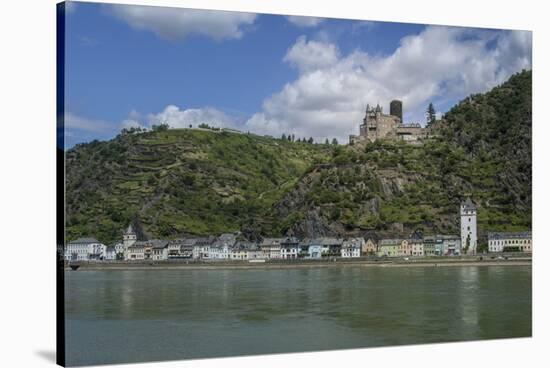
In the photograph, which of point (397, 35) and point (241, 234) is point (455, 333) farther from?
point (241, 234)

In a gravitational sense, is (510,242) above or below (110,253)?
above

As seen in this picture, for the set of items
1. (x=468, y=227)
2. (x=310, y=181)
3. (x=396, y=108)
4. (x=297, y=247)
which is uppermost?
(x=396, y=108)

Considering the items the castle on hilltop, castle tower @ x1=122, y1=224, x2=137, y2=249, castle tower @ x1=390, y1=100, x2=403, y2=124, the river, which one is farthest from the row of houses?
castle tower @ x1=390, y1=100, x2=403, y2=124

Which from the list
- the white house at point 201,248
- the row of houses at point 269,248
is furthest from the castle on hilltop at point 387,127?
the white house at point 201,248

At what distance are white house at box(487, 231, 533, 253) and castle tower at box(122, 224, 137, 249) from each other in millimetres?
8506

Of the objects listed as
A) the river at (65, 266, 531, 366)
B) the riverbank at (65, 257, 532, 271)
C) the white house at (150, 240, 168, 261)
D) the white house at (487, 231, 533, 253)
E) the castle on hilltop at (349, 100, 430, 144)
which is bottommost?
the river at (65, 266, 531, 366)

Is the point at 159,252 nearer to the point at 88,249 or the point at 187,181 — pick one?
the point at 187,181

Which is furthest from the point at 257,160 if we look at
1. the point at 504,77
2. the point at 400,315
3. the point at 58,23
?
the point at 58,23

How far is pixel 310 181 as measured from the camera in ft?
74.4

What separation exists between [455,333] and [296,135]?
253 inches

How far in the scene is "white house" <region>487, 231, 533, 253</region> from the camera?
12.8 m

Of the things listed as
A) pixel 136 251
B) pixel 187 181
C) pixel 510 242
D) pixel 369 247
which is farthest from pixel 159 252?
pixel 510 242

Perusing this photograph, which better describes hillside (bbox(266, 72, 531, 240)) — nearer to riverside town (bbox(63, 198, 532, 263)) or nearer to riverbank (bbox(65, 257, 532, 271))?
riverside town (bbox(63, 198, 532, 263))

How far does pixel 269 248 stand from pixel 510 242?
826 centimetres
